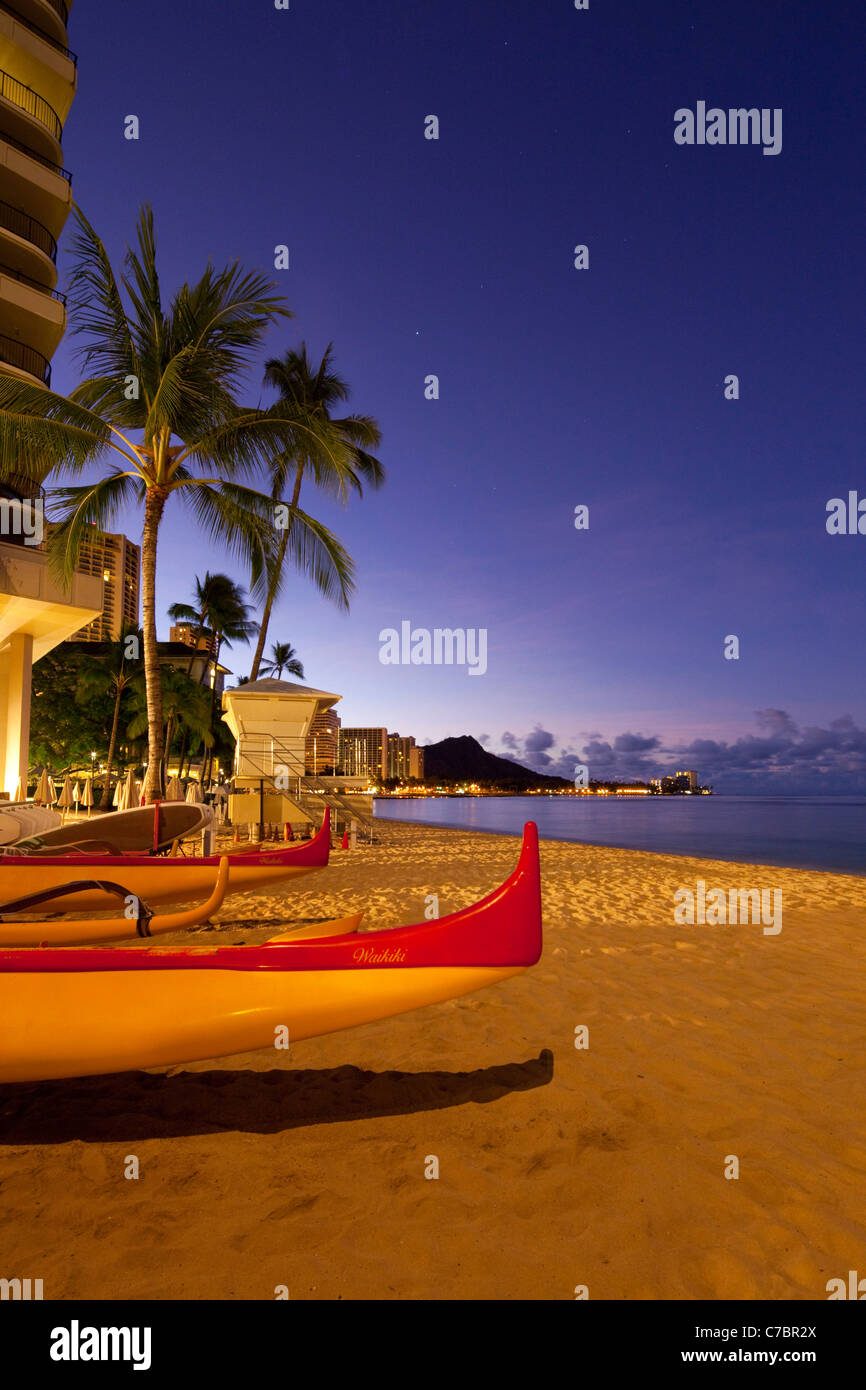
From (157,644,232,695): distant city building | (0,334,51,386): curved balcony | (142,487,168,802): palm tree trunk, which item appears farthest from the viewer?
(157,644,232,695): distant city building

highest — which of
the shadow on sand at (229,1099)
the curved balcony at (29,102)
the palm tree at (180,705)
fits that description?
the curved balcony at (29,102)

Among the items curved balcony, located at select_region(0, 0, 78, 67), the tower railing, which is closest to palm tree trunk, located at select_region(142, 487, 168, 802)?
the tower railing

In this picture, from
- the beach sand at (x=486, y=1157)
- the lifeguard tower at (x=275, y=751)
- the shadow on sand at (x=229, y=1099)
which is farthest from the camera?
the lifeguard tower at (x=275, y=751)

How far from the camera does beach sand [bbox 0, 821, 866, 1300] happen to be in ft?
6.72

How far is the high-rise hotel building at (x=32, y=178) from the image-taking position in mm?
18875

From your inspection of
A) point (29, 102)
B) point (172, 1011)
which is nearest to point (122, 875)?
point (172, 1011)

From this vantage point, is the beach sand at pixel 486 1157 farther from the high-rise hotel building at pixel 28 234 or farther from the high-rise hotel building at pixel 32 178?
the high-rise hotel building at pixel 32 178

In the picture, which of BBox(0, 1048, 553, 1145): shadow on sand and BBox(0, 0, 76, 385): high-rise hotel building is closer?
BBox(0, 1048, 553, 1145): shadow on sand

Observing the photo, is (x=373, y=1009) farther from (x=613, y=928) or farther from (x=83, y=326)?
(x=83, y=326)

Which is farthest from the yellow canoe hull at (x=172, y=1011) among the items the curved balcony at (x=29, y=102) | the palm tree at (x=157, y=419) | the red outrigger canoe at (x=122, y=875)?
the curved balcony at (x=29, y=102)

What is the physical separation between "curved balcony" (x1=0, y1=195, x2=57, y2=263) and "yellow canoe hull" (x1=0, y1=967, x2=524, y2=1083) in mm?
24869

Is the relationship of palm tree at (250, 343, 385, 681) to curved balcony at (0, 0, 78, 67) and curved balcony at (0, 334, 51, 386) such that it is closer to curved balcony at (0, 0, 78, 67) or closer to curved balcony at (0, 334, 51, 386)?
curved balcony at (0, 334, 51, 386)

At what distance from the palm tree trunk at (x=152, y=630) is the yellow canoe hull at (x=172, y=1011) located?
23.7 feet
